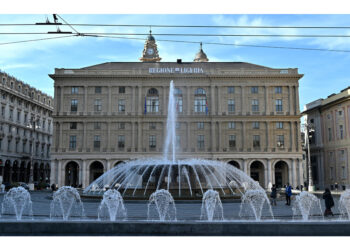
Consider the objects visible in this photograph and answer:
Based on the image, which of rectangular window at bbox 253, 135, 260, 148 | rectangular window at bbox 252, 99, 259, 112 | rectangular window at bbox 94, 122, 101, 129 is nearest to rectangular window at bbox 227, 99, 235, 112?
rectangular window at bbox 252, 99, 259, 112

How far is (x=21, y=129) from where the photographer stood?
212 feet

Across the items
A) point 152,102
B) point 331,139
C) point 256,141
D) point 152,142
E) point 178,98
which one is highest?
point 178,98

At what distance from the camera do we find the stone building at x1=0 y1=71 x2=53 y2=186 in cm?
5844

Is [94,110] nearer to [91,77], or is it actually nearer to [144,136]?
[91,77]

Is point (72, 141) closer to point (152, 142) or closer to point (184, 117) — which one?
point (152, 142)

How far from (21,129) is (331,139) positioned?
52.2 m

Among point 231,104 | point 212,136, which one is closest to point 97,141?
point 212,136

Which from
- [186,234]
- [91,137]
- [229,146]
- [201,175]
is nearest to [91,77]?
[91,137]

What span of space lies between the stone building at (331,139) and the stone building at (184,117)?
18.5 ft

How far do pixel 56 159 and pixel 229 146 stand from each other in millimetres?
25990

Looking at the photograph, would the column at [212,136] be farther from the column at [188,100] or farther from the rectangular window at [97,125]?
the rectangular window at [97,125]

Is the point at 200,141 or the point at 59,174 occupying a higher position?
the point at 200,141

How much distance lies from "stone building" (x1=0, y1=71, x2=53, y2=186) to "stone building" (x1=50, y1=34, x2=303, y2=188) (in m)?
6.88

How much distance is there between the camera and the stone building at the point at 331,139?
52.3 m
